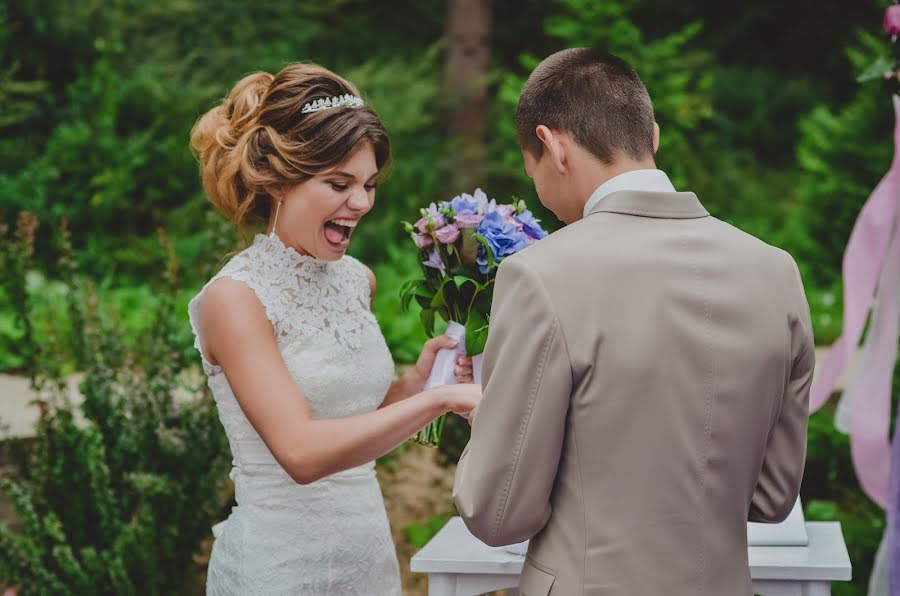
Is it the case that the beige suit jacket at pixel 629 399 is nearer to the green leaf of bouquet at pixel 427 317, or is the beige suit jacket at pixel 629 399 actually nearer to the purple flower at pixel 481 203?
the purple flower at pixel 481 203

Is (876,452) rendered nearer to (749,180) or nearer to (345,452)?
(345,452)

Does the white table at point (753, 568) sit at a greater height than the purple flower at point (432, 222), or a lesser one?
lesser

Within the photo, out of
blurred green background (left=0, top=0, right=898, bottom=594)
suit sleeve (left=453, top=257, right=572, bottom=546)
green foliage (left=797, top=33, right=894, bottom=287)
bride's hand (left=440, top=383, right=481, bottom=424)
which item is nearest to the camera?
suit sleeve (left=453, top=257, right=572, bottom=546)

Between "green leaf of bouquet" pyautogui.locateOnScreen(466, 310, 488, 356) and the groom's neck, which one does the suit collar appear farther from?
"green leaf of bouquet" pyautogui.locateOnScreen(466, 310, 488, 356)

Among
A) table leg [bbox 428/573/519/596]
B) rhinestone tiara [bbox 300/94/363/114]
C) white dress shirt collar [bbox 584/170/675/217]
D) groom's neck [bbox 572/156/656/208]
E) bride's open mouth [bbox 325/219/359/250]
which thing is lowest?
table leg [bbox 428/573/519/596]

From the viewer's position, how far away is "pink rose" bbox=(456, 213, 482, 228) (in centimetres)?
241

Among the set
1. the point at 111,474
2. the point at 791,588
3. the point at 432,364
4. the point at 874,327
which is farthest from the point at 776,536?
the point at 111,474

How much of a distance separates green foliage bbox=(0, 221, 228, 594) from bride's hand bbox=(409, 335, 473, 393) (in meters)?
1.46

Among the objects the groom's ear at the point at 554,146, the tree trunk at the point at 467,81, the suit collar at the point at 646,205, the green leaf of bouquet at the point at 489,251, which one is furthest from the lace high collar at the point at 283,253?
the tree trunk at the point at 467,81

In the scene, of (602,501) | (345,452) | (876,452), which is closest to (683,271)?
(602,501)

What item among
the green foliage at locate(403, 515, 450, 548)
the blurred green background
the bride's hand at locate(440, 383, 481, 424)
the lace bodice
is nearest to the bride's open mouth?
the lace bodice

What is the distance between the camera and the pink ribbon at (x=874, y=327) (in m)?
1.24

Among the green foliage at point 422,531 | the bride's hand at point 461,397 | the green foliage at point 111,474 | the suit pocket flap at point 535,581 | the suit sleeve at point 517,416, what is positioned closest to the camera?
the suit sleeve at point 517,416

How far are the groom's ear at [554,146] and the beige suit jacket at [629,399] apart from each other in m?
0.14
